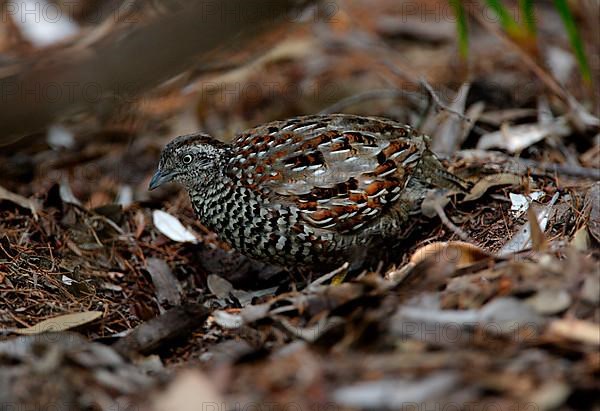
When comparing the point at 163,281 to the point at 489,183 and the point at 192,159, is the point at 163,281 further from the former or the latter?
the point at 489,183

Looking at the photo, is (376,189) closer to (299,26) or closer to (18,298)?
(18,298)

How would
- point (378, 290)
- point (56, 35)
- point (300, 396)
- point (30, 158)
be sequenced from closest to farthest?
point (300, 396) < point (378, 290) < point (30, 158) < point (56, 35)

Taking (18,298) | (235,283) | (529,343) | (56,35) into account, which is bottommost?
(235,283)

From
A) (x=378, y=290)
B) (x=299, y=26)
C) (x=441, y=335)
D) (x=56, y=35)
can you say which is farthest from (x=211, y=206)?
(x=299, y=26)

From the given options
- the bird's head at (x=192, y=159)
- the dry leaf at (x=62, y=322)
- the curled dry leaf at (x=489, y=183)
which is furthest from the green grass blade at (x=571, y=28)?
the dry leaf at (x=62, y=322)

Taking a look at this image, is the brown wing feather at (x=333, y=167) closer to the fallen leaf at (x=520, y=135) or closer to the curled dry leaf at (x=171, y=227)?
the curled dry leaf at (x=171, y=227)

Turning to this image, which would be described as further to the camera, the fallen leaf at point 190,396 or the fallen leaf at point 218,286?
the fallen leaf at point 218,286

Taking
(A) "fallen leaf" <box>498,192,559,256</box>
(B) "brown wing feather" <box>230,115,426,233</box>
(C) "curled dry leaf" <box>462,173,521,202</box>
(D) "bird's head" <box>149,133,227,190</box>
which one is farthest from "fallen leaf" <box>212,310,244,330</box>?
(C) "curled dry leaf" <box>462,173,521,202</box>
